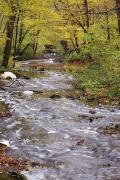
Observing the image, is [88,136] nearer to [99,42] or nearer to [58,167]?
[58,167]

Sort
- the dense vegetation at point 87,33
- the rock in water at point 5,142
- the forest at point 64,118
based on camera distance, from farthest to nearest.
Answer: the dense vegetation at point 87,33 < the rock in water at point 5,142 < the forest at point 64,118

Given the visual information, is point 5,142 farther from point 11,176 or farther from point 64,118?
point 64,118

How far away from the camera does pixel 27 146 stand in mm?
10305

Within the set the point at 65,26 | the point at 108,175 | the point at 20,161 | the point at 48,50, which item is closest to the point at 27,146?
the point at 20,161

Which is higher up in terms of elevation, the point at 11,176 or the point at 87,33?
the point at 87,33

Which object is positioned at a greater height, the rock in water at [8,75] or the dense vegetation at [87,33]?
the dense vegetation at [87,33]

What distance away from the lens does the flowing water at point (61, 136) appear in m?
8.70

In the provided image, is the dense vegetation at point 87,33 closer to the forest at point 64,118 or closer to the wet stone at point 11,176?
the forest at point 64,118

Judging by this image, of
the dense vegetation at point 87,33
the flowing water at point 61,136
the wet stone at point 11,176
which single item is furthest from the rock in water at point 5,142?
the dense vegetation at point 87,33

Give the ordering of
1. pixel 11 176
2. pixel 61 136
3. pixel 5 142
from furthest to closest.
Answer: pixel 61 136 < pixel 5 142 < pixel 11 176

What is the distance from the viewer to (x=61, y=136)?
11414 millimetres

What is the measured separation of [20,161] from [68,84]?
43.8 ft

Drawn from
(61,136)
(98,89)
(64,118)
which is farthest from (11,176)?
(98,89)

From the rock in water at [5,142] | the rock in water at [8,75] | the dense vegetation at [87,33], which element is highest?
the dense vegetation at [87,33]
